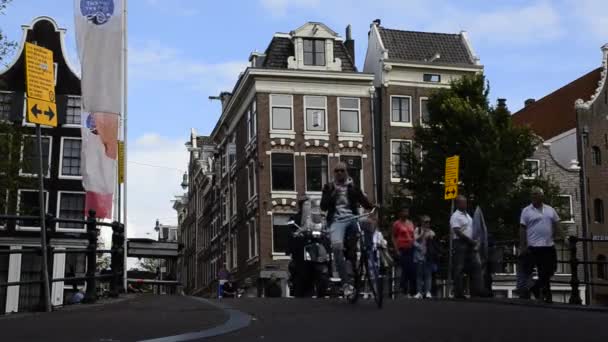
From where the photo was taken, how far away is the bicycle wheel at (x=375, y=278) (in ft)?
38.7

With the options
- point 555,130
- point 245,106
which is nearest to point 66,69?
point 245,106

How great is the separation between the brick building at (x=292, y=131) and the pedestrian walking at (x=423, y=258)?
96.9 feet

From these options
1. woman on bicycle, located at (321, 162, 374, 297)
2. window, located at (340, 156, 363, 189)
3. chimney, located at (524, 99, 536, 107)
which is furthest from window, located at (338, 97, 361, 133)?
woman on bicycle, located at (321, 162, 374, 297)

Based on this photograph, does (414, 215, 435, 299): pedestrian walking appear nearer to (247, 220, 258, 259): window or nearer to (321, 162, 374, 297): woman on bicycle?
(321, 162, 374, 297): woman on bicycle

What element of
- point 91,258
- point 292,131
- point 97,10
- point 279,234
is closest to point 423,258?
point 91,258

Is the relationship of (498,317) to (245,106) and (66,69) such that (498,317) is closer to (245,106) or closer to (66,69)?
(66,69)

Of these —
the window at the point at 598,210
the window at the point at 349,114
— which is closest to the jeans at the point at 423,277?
the window at the point at 349,114

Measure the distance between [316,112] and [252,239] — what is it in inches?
297

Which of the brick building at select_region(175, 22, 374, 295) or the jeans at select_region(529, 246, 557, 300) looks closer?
the jeans at select_region(529, 246, 557, 300)

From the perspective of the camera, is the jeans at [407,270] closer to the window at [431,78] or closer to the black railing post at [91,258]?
the black railing post at [91,258]

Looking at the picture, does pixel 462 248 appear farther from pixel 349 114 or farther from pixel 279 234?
pixel 349 114

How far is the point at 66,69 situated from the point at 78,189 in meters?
5.98

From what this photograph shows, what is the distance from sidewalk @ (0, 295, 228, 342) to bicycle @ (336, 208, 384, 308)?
193cm

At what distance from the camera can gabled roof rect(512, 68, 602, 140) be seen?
193 ft
